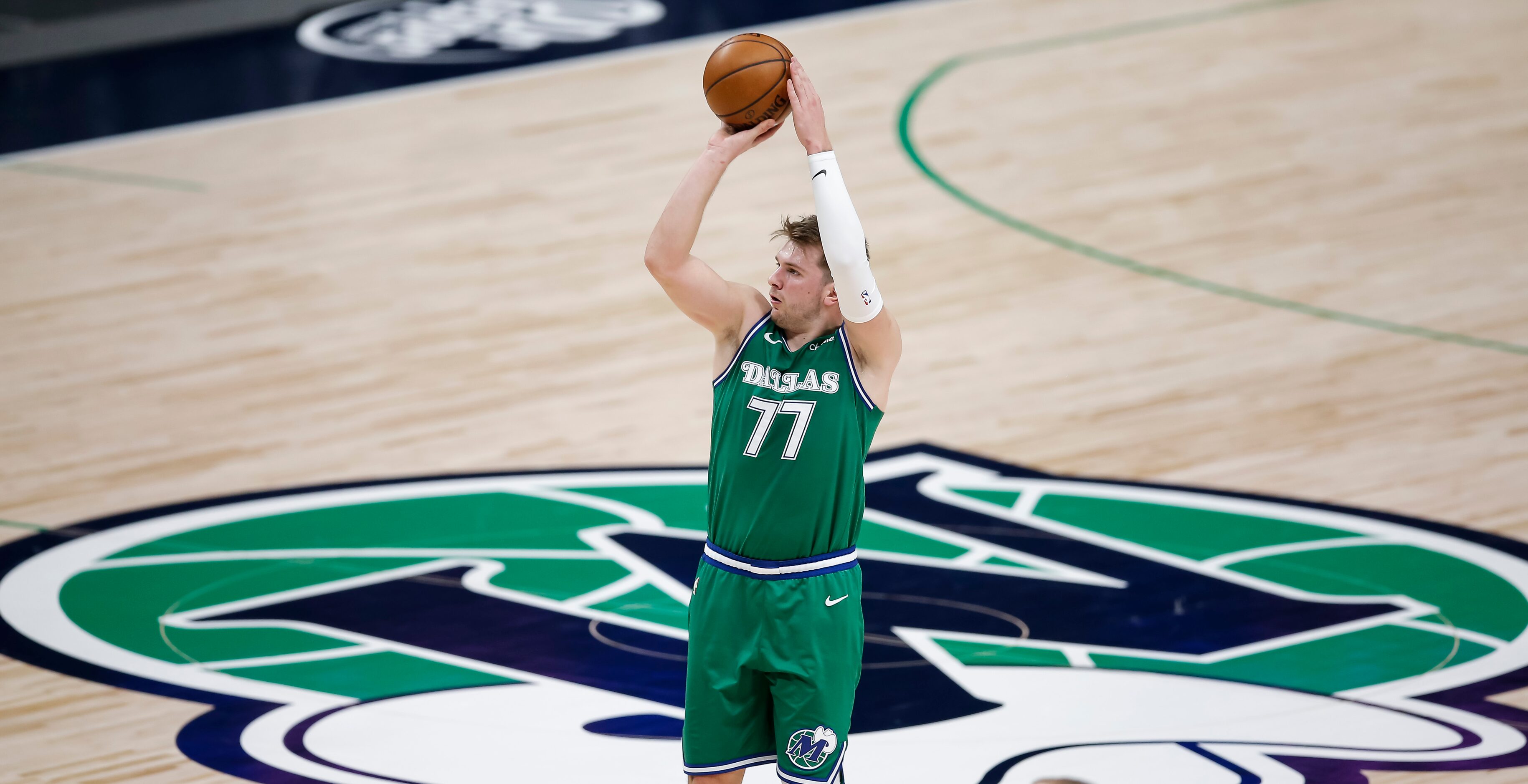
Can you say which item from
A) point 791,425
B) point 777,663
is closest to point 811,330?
point 791,425

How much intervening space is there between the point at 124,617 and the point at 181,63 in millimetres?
8622

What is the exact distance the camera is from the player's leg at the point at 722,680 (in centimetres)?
409

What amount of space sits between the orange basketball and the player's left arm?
0.14 ft

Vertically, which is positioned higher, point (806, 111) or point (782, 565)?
point (806, 111)

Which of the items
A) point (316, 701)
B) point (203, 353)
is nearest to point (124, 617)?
point (316, 701)

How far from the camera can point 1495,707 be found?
18.2ft

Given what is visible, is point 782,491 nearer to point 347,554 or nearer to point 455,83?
point 347,554

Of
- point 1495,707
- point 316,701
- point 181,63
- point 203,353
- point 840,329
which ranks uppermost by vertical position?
point 181,63

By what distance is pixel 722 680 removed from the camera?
13.4ft

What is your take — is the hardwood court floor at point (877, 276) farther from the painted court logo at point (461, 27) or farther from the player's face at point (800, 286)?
the player's face at point (800, 286)

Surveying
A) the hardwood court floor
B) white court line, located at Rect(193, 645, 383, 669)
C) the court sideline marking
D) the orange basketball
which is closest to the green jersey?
the orange basketball

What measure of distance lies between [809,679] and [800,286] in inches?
38.4

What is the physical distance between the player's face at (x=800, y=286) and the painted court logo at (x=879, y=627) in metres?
A: 1.81

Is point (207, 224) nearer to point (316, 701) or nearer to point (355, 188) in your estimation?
point (355, 188)
